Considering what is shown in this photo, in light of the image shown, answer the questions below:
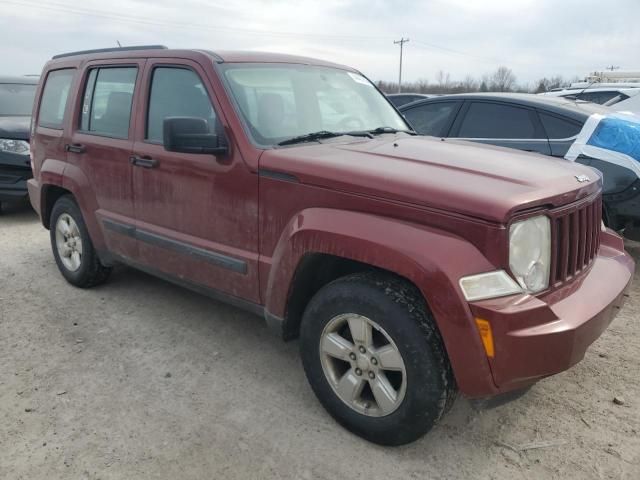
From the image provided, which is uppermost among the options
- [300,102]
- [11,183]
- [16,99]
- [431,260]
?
[300,102]

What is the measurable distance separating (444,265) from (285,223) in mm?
966

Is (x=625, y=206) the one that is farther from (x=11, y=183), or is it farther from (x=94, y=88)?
(x=11, y=183)

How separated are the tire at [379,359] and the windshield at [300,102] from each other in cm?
106

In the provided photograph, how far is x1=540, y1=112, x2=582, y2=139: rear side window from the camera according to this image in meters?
5.14

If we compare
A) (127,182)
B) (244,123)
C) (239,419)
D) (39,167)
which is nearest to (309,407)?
(239,419)

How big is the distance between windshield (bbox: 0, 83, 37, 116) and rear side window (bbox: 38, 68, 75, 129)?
12.5 ft

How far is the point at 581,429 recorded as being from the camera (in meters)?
2.79

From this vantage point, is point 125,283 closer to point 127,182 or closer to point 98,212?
point 98,212

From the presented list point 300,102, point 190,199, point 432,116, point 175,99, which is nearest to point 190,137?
point 190,199

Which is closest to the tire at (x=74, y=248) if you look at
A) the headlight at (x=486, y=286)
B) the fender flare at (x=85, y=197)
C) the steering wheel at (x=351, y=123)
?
the fender flare at (x=85, y=197)

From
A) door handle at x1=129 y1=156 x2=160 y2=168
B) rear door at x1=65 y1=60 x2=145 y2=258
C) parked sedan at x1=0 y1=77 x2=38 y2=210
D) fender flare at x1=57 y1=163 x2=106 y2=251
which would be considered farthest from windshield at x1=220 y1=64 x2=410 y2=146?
parked sedan at x1=0 y1=77 x2=38 y2=210

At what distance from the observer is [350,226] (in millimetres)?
2531

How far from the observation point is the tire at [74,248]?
4516 mm

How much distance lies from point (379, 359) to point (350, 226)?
639mm
